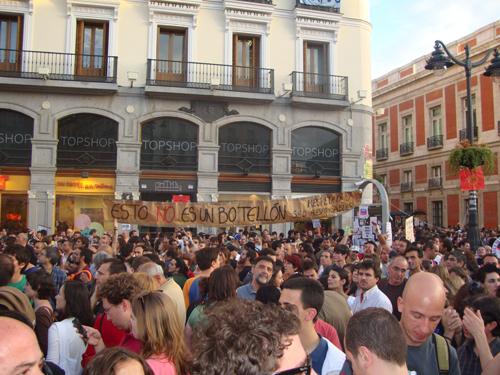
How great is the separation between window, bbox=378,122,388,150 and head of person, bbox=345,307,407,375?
40.8 meters

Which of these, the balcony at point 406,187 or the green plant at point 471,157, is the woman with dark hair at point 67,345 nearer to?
the green plant at point 471,157

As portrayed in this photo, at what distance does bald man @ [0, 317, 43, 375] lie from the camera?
7.11 ft

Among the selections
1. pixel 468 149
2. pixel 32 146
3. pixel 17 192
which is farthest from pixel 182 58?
pixel 468 149

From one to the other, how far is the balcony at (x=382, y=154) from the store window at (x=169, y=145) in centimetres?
2452

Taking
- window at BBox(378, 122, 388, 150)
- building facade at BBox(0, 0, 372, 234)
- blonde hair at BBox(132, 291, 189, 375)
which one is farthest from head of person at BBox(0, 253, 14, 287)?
window at BBox(378, 122, 388, 150)

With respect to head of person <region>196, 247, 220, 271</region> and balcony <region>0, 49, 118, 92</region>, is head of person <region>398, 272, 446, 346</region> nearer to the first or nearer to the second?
head of person <region>196, 247, 220, 271</region>

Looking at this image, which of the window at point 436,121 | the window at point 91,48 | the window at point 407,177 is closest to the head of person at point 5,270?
the window at point 91,48

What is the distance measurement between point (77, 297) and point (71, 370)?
0.66 m

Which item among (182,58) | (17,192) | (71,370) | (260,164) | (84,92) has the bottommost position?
(71,370)

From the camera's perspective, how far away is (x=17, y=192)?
19688 mm

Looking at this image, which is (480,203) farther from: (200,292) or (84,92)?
(200,292)

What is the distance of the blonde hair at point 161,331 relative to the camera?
3.22 metres

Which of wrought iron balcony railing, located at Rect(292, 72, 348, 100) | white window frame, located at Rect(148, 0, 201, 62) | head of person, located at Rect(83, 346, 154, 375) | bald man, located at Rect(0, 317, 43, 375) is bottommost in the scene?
head of person, located at Rect(83, 346, 154, 375)

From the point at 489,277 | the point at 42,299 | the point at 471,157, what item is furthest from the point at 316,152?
the point at 42,299
